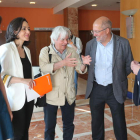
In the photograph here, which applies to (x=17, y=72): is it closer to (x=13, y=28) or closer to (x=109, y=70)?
(x=13, y=28)

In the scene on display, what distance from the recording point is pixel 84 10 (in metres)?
10.5

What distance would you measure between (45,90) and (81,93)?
381cm

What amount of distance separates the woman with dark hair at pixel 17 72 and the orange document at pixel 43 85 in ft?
0.19

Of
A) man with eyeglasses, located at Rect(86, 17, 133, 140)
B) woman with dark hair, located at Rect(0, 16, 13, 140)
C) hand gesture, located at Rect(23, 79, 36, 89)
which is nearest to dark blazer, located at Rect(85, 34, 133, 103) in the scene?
man with eyeglasses, located at Rect(86, 17, 133, 140)

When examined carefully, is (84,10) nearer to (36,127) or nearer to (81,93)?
(81,93)

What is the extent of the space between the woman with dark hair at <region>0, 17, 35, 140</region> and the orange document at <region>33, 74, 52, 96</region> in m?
0.06

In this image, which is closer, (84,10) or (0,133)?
(0,133)

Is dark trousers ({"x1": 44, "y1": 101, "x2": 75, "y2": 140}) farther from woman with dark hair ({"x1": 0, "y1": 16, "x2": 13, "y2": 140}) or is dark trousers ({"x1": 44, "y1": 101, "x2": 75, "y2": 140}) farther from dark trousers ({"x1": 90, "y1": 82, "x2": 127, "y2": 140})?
woman with dark hair ({"x1": 0, "y1": 16, "x2": 13, "y2": 140})

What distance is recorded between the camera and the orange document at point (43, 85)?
1.95 m

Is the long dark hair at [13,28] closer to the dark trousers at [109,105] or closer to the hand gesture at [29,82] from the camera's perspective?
the hand gesture at [29,82]

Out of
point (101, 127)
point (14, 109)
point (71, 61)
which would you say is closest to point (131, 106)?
point (101, 127)

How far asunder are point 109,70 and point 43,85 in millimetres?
856

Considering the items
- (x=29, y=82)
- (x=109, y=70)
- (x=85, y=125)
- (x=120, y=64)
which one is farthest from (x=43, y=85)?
(x=85, y=125)

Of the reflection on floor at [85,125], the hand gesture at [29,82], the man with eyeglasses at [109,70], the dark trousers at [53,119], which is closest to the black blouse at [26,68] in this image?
the hand gesture at [29,82]
